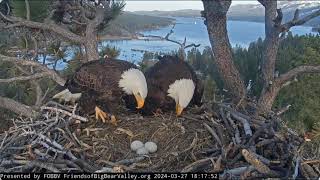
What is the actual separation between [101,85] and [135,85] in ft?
1.04

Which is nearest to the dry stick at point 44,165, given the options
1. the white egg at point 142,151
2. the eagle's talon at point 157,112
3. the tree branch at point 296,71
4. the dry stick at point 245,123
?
the white egg at point 142,151

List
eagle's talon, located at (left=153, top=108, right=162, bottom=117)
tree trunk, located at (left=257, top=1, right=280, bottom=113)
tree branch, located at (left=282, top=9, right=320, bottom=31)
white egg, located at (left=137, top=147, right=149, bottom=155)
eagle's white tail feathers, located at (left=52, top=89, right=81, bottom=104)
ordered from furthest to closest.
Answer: tree trunk, located at (left=257, top=1, right=280, bottom=113) → tree branch, located at (left=282, top=9, right=320, bottom=31) → eagle's white tail feathers, located at (left=52, top=89, right=81, bottom=104) → eagle's talon, located at (left=153, top=108, right=162, bottom=117) → white egg, located at (left=137, top=147, right=149, bottom=155)

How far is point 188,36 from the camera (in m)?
8.31

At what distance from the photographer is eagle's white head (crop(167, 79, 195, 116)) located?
3.53 m

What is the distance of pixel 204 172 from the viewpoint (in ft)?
8.95

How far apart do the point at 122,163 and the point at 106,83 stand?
843 mm

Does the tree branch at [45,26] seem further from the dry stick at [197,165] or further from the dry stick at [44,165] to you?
the dry stick at [197,165]

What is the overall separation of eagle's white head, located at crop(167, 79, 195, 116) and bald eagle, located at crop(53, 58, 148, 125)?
0.25 m

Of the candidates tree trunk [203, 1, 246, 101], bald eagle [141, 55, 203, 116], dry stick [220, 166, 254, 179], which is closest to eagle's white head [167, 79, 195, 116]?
bald eagle [141, 55, 203, 116]

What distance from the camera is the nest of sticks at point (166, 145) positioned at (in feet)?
8.94

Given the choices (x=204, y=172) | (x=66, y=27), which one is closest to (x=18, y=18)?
(x=66, y=27)

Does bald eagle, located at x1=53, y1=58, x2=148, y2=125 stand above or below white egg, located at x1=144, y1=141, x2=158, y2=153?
above

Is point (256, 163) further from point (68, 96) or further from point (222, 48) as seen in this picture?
point (222, 48)

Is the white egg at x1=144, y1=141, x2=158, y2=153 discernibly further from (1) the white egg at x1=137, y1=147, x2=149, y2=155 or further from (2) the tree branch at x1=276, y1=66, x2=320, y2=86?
(2) the tree branch at x1=276, y1=66, x2=320, y2=86
